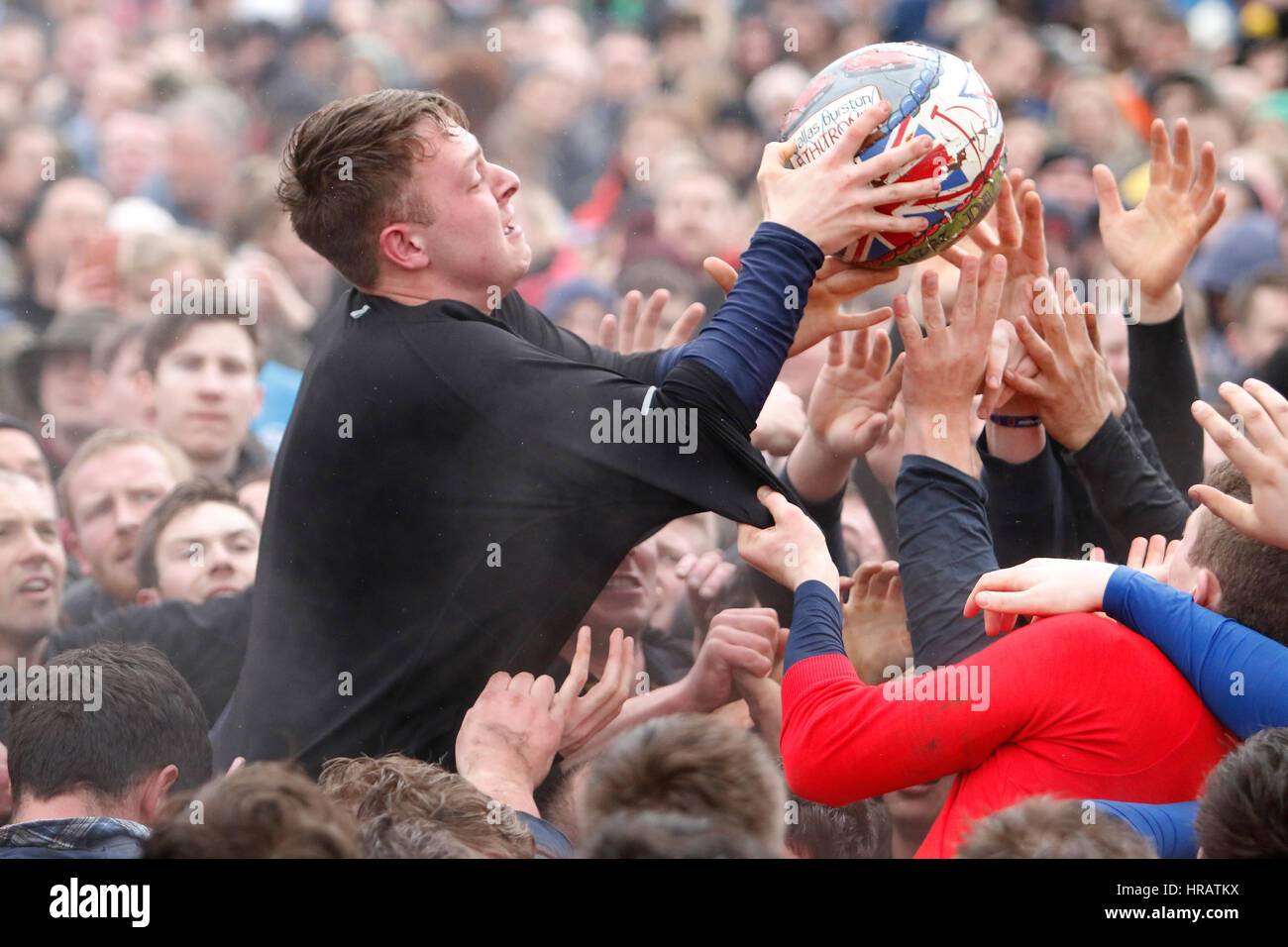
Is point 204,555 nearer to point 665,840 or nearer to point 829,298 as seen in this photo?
point 829,298

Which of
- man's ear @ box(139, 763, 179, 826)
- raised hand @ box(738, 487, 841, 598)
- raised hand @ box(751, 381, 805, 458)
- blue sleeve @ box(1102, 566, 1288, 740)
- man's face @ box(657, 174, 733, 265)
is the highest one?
man's face @ box(657, 174, 733, 265)

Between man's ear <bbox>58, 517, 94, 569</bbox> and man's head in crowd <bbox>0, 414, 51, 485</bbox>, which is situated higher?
man's head in crowd <bbox>0, 414, 51, 485</bbox>

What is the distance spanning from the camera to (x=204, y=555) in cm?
418

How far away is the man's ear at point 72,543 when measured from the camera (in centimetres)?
460

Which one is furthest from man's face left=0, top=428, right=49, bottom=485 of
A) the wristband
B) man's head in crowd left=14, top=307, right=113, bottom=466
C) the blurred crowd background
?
the wristband

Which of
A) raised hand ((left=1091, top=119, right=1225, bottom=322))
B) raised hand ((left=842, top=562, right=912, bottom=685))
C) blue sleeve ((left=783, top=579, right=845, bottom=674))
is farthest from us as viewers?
raised hand ((left=1091, top=119, right=1225, bottom=322))

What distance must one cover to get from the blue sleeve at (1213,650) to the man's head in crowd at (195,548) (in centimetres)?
271

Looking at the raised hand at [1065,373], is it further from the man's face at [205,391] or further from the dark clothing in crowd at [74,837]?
the man's face at [205,391]

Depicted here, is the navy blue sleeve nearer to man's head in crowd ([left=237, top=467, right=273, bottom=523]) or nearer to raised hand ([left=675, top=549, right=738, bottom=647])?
raised hand ([left=675, top=549, right=738, bottom=647])

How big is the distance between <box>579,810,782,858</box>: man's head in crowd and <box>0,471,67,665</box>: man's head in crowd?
9.53 ft

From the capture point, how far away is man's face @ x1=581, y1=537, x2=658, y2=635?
3.65m
